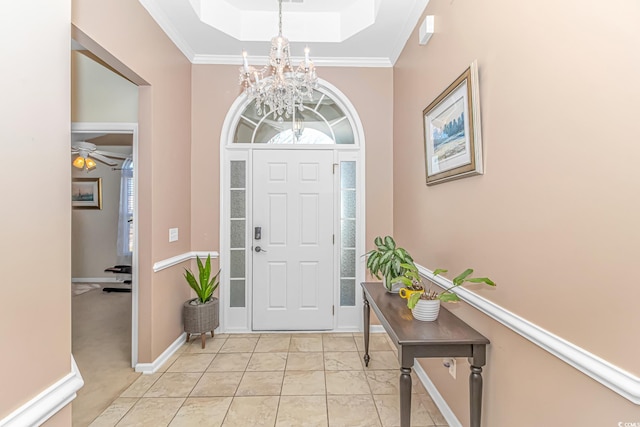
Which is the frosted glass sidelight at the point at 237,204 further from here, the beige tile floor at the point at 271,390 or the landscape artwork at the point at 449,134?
the landscape artwork at the point at 449,134

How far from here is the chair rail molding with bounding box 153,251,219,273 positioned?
2612 mm

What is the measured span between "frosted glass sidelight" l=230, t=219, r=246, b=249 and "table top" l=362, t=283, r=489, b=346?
182 centimetres

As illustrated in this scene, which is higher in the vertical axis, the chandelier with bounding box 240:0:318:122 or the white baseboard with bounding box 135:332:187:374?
the chandelier with bounding box 240:0:318:122

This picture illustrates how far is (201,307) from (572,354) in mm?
2808

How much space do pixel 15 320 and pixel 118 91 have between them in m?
2.48

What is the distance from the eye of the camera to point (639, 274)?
824 millimetres

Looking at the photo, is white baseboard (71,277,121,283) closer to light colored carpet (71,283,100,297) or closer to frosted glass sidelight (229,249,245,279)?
light colored carpet (71,283,100,297)

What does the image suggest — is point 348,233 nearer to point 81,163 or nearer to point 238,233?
point 238,233

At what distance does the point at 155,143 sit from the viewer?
2586 millimetres

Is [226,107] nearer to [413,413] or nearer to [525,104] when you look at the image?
[525,104]

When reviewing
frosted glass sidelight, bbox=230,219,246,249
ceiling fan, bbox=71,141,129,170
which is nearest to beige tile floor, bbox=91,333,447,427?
frosted glass sidelight, bbox=230,219,246,249

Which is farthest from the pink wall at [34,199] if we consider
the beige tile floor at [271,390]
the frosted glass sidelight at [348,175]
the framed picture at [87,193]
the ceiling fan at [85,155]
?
the framed picture at [87,193]

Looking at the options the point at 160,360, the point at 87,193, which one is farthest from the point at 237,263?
the point at 87,193

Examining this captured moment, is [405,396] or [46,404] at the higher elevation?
[46,404]
